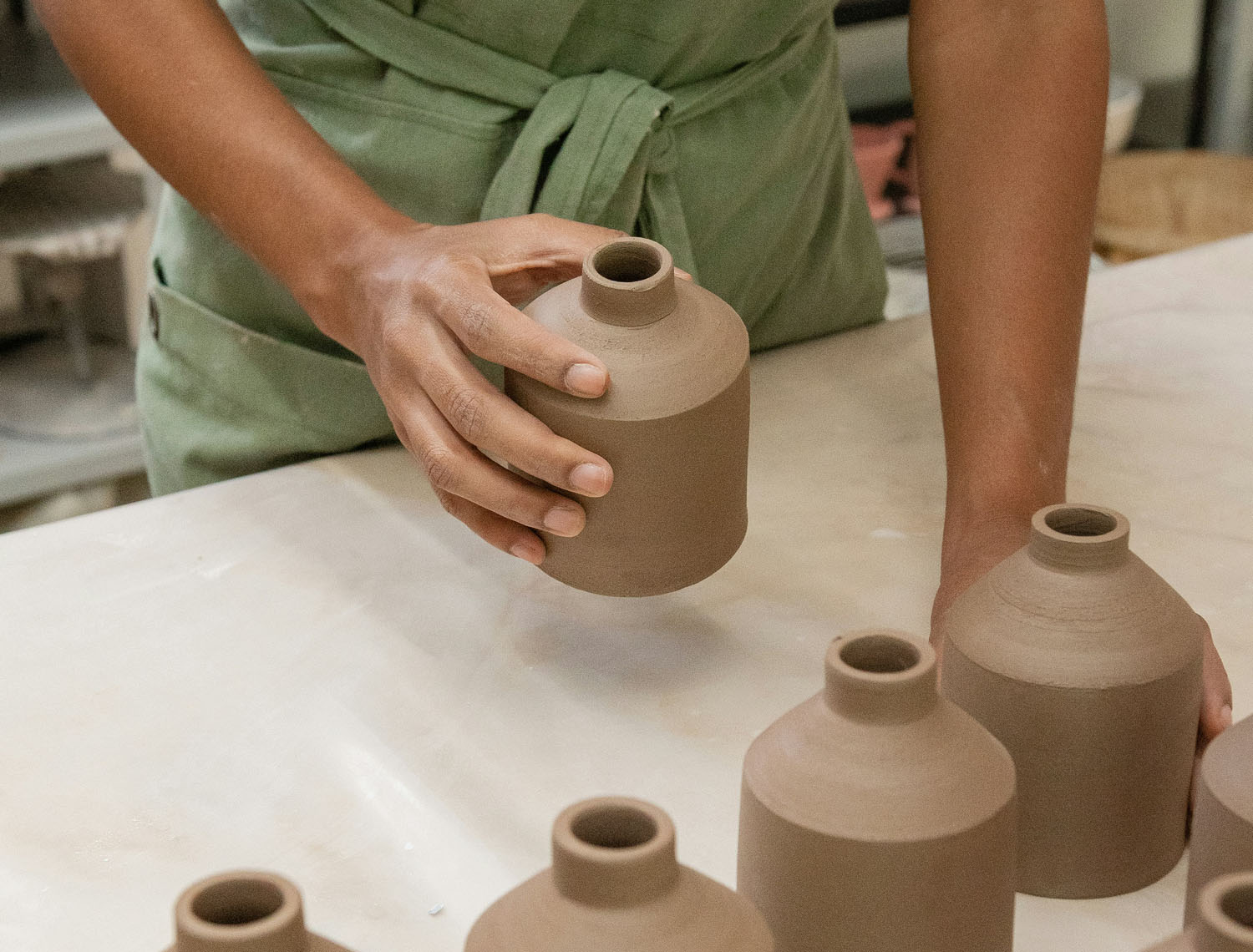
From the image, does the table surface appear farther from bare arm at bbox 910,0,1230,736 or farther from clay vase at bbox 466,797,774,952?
clay vase at bbox 466,797,774,952

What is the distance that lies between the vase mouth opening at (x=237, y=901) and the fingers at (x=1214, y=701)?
0.53m

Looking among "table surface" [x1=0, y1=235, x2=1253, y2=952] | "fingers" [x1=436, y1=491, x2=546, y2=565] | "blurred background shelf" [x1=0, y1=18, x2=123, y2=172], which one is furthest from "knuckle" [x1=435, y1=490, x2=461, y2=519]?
"blurred background shelf" [x1=0, y1=18, x2=123, y2=172]

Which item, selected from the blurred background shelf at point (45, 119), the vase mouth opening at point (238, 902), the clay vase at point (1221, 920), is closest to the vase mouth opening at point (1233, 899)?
the clay vase at point (1221, 920)

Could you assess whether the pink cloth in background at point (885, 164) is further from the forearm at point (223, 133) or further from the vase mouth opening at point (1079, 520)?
the vase mouth opening at point (1079, 520)

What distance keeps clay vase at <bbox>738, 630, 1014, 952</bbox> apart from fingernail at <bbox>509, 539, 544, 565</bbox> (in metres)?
0.31

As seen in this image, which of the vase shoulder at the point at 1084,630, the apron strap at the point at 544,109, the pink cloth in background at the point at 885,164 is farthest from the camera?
the pink cloth in background at the point at 885,164

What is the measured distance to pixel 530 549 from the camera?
960 millimetres

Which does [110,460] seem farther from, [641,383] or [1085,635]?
[1085,635]

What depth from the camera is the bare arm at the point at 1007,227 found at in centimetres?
108

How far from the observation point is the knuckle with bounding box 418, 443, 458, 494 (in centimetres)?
95

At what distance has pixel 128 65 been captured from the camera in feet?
3.68

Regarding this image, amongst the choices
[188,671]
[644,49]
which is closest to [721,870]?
[188,671]

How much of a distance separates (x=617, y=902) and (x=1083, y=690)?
12.3 inches

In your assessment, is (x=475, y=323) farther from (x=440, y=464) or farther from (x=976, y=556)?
(x=976, y=556)
